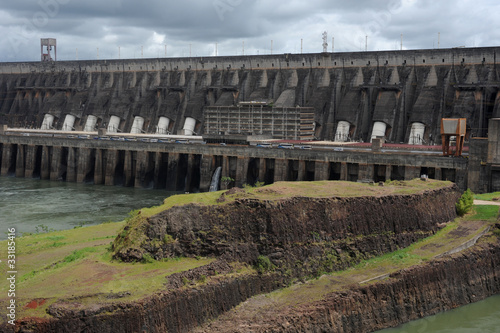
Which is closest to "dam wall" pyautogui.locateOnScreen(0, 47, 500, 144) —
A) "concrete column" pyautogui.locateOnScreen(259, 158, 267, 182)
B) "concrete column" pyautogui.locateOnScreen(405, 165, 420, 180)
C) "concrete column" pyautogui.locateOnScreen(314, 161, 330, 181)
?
"concrete column" pyautogui.locateOnScreen(405, 165, 420, 180)

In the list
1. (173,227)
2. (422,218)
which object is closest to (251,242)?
(173,227)

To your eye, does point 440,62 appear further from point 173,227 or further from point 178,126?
point 173,227

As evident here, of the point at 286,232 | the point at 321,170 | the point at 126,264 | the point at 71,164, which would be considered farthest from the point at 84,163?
the point at 126,264

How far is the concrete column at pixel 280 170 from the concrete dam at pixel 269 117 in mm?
107

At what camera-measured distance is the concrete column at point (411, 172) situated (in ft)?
175

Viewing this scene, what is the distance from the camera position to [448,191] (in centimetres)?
3903

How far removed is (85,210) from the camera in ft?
188

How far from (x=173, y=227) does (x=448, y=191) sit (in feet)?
65.7

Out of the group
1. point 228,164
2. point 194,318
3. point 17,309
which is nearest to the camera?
point 17,309

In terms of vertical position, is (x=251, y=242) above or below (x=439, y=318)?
above

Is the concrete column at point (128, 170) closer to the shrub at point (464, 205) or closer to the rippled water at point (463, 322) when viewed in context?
the shrub at point (464, 205)

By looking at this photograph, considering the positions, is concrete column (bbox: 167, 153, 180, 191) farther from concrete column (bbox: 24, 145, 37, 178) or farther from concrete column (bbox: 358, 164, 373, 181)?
concrete column (bbox: 358, 164, 373, 181)

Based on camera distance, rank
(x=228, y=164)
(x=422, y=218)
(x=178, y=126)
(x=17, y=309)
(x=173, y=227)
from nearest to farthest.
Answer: (x=17, y=309)
(x=173, y=227)
(x=422, y=218)
(x=228, y=164)
(x=178, y=126)

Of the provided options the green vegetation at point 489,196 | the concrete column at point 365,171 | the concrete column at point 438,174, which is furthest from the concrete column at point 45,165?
the green vegetation at point 489,196
